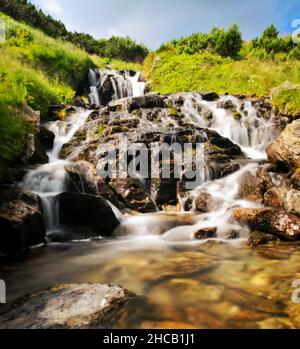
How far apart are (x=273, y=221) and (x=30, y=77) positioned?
1173 centimetres

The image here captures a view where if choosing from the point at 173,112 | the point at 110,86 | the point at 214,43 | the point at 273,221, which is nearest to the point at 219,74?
the point at 214,43

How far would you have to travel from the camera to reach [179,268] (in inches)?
218

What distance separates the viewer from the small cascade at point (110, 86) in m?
22.2

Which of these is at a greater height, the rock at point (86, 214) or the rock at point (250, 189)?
the rock at point (250, 189)

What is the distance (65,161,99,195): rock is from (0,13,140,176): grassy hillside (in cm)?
149

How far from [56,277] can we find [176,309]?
86.8 inches

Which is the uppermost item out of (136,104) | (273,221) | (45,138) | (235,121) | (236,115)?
(136,104)

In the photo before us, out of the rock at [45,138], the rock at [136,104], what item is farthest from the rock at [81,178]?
the rock at [136,104]

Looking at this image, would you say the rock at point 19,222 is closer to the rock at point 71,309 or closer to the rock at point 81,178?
the rock at point 81,178

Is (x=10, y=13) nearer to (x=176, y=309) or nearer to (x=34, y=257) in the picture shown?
(x=34, y=257)

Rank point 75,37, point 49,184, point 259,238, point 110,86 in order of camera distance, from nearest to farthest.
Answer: point 259,238 < point 49,184 < point 110,86 < point 75,37

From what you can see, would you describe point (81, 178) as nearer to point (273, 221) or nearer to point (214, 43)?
point (273, 221)

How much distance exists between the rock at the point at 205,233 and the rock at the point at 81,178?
3.21 metres

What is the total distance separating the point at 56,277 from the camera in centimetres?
524
